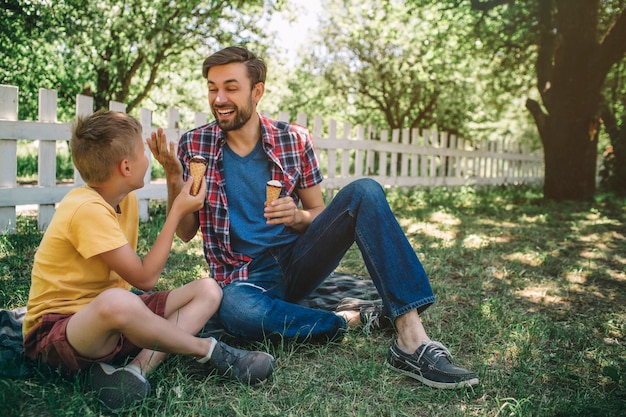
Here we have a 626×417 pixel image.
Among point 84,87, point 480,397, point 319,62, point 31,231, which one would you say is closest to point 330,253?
point 480,397

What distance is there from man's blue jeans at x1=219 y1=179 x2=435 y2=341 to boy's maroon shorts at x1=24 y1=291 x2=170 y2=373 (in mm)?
664

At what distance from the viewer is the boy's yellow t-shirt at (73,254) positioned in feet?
6.63

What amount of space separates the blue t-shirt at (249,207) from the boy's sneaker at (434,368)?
0.91 meters

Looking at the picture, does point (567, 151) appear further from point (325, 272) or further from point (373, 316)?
point (325, 272)

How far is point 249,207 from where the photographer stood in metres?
2.84

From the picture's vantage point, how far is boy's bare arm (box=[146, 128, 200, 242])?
7.91ft

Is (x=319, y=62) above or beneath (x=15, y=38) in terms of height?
above

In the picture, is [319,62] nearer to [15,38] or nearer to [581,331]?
[15,38]

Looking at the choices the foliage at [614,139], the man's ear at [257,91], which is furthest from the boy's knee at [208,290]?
the foliage at [614,139]

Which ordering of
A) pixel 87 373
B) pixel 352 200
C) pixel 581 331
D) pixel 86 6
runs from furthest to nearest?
pixel 86 6
pixel 581 331
pixel 352 200
pixel 87 373

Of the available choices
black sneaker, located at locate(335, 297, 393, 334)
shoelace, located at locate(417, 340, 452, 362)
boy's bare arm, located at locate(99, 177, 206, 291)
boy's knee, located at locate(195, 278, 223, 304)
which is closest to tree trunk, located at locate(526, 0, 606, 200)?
black sneaker, located at locate(335, 297, 393, 334)

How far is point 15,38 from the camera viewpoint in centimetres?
759

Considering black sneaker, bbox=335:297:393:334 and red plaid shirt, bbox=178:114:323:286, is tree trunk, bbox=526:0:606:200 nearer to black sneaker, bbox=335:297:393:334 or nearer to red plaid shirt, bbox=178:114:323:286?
black sneaker, bbox=335:297:393:334

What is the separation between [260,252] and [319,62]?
56.8 feet
